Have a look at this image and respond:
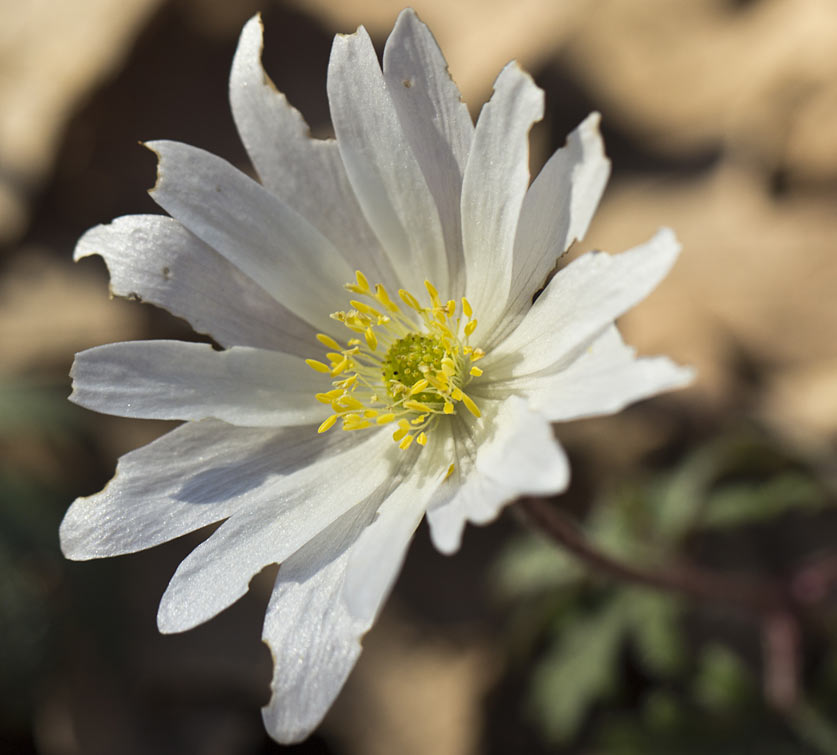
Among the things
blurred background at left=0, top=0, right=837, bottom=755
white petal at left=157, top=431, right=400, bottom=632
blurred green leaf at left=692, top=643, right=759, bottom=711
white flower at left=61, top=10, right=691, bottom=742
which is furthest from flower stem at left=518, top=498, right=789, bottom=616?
white petal at left=157, top=431, right=400, bottom=632

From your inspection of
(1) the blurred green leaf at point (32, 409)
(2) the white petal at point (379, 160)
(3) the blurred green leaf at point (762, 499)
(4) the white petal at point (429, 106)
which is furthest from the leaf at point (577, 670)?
(1) the blurred green leaf at point (32, 409)

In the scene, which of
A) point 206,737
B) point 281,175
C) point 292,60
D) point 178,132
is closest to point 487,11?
point 292,60

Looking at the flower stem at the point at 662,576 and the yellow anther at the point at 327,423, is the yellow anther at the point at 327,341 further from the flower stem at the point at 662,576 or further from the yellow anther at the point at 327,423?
the flower stem at the point at 662,576

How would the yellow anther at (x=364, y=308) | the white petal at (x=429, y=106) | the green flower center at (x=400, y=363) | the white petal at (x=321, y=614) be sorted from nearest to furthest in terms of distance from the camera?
the white petal at (x=321, y=614) < the white petal at (x=429, y=106) < the green flower center at (x=400, y=363) < the yellow anther at (x=364, y=308)

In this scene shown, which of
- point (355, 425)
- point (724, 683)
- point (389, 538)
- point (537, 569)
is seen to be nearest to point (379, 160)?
point (355, 425)

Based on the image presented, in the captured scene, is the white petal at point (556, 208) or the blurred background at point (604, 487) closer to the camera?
the white petal at point (556, 208)

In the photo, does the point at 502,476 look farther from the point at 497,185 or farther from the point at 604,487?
the point at 604,487
